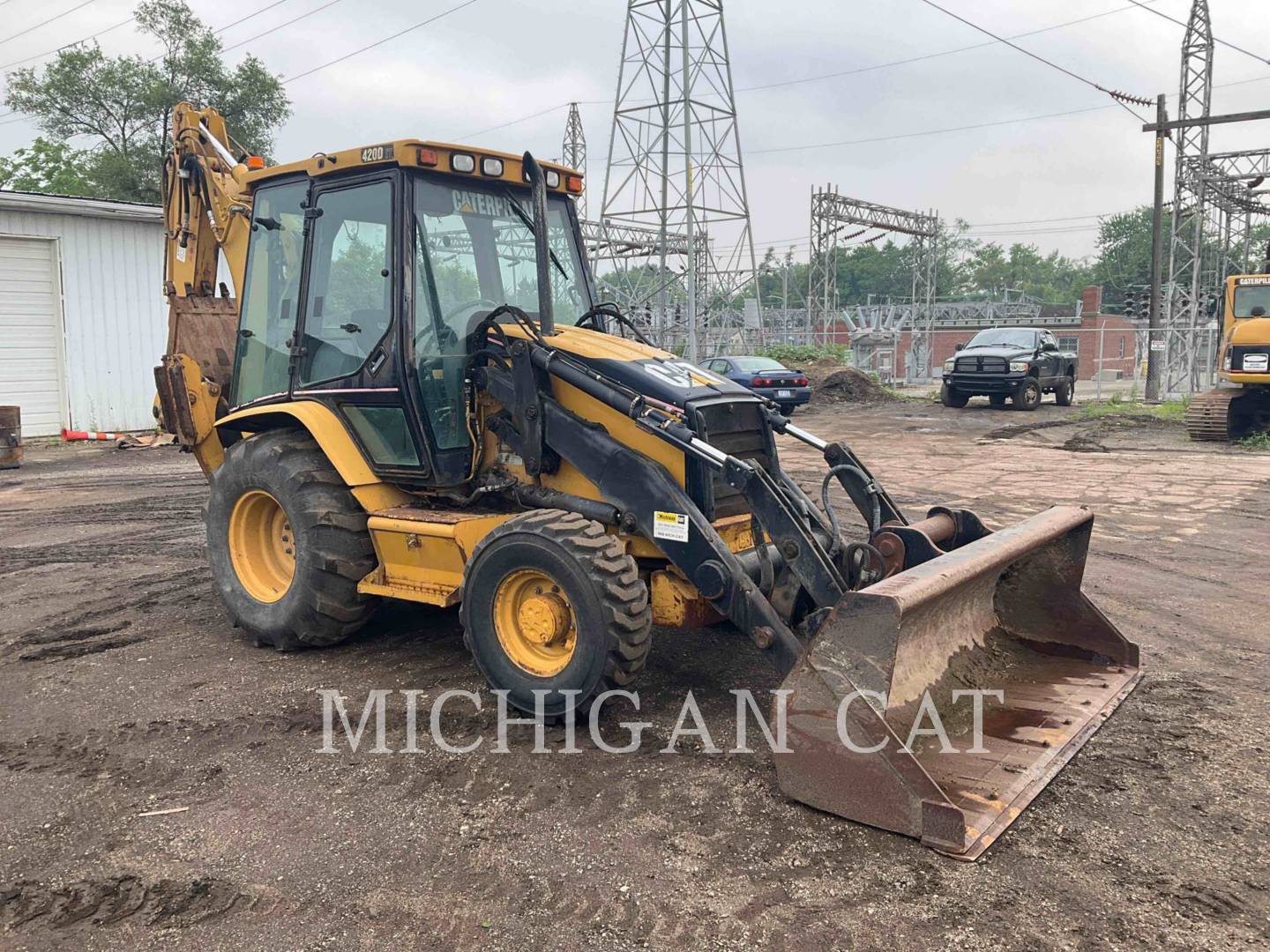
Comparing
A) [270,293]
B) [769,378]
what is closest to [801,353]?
[769,378]

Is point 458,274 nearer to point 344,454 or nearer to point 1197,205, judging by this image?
point 344,454

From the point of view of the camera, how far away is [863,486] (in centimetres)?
507

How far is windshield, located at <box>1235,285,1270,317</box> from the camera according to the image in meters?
16.1

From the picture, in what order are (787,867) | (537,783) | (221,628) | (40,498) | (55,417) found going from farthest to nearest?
(55,417), (40,498), (221,628), (537,783), (787,867)

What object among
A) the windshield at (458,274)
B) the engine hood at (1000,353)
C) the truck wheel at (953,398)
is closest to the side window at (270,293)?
the windshield at (458,274)

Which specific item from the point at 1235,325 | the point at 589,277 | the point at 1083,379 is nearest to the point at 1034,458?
the point at 1235,325

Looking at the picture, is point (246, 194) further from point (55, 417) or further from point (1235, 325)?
point (1235, 325)

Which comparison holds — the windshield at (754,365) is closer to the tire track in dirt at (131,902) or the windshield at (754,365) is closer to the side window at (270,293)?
the side window at (270,293)

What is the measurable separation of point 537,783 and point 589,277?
10.7ft

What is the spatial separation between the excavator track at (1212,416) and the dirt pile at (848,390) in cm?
1118

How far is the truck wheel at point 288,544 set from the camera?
17.4 ft

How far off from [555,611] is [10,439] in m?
12.5

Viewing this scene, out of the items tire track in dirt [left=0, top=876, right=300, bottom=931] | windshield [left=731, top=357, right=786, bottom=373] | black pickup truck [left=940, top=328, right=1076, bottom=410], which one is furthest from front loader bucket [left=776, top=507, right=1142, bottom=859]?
black pickup truck [left=940, top=328, right=1076, bottom=410]

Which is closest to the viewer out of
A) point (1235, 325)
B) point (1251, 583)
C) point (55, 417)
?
point (1251, 583)
